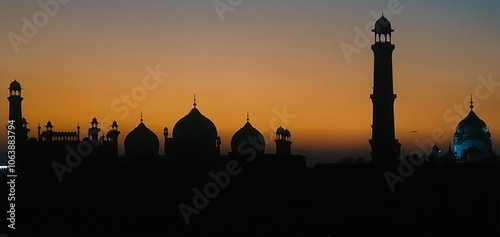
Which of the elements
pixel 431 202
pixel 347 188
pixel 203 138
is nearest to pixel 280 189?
pixel 347 188

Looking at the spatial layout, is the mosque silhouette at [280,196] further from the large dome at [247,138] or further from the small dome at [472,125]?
the small dome at [472,125]

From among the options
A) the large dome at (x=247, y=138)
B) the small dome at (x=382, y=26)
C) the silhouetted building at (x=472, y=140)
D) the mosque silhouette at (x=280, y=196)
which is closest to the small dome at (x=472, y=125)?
the silhouetted building at (x=472, y=140)

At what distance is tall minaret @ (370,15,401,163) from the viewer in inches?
1715

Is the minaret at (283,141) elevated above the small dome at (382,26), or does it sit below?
below

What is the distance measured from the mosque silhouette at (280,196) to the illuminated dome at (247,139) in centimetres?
802

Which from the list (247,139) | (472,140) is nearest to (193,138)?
(247,139)

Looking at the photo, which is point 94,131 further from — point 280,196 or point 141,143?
point 280,196

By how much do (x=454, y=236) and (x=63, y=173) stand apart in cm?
2141

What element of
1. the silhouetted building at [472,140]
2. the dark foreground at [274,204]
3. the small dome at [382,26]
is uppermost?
the small dome at [382,26]

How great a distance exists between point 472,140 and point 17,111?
112ft

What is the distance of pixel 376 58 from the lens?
144ft

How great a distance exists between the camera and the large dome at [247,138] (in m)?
54.6

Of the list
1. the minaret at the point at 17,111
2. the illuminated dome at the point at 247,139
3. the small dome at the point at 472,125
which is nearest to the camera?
the minaret at the point at 17,111

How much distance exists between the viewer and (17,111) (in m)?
50.3
